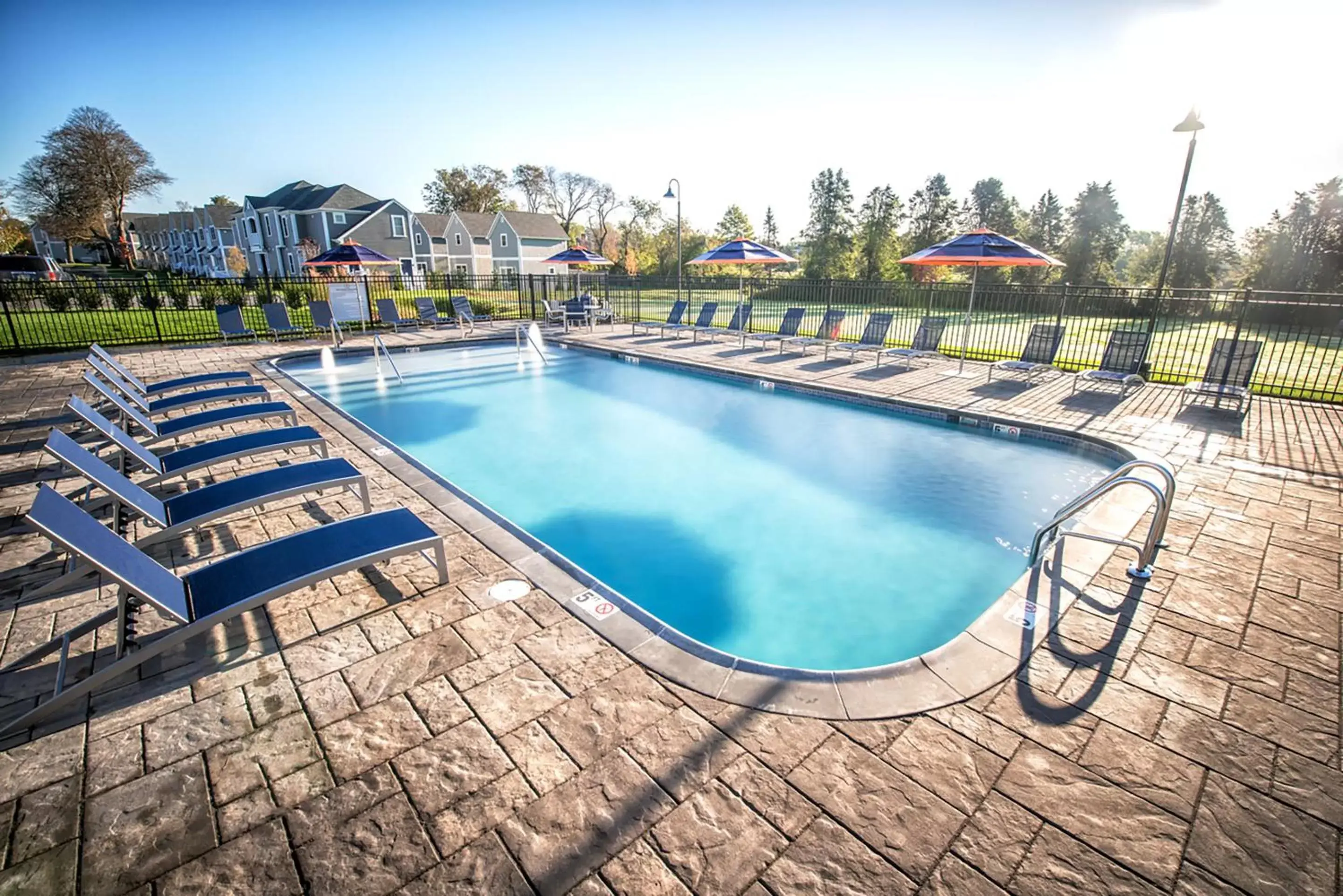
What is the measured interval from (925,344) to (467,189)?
2295 inches

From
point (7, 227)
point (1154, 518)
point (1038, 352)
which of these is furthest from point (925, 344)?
point (7, 227)

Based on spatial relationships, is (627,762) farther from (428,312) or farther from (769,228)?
(769,228)

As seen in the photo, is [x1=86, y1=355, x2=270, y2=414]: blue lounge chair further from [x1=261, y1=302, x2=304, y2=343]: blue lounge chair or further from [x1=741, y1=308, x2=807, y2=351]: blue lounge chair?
[x1=741, y1=308, x2=807, y2=351]: blue lounge chair

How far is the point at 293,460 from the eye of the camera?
20.0ft

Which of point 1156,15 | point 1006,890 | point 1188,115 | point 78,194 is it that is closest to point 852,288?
point 1188,115

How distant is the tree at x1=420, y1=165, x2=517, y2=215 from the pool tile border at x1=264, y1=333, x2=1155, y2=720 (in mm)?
61020

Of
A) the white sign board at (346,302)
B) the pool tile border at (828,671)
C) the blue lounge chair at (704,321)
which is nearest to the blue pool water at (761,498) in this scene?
the pool tile border at (828,671)

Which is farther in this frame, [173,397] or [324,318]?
[324,318]

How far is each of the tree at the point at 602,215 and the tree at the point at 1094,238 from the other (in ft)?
138

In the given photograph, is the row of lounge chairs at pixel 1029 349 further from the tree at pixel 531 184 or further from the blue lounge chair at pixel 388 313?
the tree at pixel 531 184

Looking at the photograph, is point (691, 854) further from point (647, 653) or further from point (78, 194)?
point (78, 194)

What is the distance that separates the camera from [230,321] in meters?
14.2

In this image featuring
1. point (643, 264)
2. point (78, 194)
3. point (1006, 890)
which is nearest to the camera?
point (1006, 890)

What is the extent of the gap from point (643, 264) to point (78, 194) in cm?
4519
